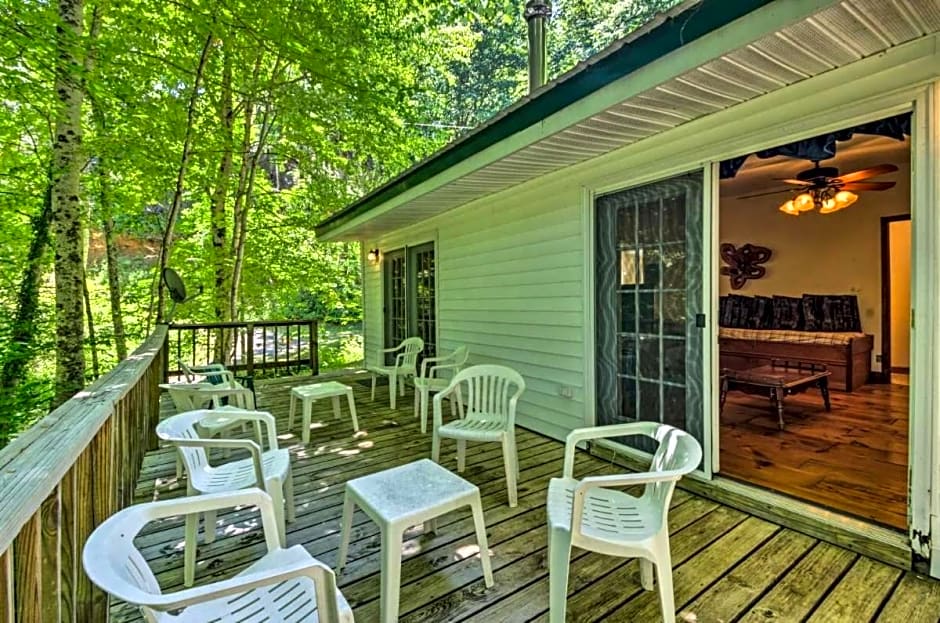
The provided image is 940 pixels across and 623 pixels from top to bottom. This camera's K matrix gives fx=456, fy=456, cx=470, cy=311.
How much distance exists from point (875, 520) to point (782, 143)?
195 centimetres

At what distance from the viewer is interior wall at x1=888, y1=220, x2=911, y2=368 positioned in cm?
557

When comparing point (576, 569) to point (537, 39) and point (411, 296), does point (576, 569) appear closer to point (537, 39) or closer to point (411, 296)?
point (537, 39)

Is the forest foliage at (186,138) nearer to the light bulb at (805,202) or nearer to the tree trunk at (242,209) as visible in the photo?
the tree trunk at (242,209)

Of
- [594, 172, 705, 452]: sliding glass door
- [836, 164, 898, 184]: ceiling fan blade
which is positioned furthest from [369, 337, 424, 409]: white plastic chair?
[836, 164, 898, 184]: ceiling fan blade

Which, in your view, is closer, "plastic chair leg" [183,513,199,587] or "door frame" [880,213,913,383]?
"plastic chair leg" [183,513,199,587]

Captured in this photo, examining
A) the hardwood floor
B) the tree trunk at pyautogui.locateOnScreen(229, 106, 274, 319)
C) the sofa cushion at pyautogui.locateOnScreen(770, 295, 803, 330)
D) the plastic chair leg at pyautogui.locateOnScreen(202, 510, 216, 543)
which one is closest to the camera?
the plastic chair leg at pyautogui.locateOnScreen(202, 510, 216, 543)

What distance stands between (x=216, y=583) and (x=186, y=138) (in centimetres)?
586

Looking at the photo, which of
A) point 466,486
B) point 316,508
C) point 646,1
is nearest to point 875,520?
point 466,486

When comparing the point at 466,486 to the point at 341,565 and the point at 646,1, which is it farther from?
the point at 646,1

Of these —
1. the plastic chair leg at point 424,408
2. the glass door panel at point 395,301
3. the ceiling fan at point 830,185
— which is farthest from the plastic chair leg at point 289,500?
the ceiling fan at point 830,185

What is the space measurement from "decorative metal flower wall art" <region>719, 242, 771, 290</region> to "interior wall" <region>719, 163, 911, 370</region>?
0.24ft

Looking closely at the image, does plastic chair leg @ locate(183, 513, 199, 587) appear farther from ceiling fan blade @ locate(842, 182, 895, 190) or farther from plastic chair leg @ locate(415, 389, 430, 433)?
ceiling fan blade @ locate(842, 182, 895, 190)

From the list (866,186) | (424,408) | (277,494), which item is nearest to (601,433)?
(277,494)

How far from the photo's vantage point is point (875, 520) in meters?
2.23
